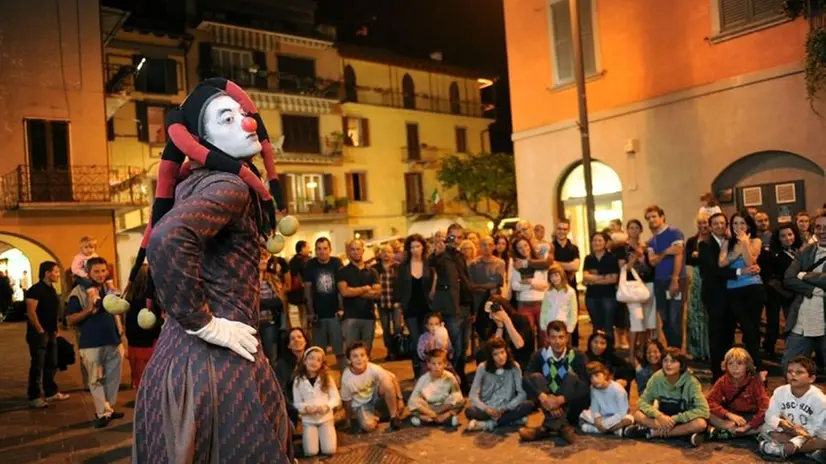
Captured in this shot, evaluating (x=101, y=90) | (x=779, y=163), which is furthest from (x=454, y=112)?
(x=779, y=163)

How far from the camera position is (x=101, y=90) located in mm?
20391

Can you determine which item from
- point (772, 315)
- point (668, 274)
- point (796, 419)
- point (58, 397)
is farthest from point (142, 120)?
point (796, 419)

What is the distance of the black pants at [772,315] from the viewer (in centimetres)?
849

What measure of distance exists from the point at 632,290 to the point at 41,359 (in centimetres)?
698

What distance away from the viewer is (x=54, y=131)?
19.7m

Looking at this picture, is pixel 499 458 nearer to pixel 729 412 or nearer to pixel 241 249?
pixel 729 412

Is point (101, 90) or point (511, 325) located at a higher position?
point (101, 90)

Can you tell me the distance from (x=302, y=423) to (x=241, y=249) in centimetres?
426

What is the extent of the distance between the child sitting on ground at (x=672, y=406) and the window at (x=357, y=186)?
99.6ft

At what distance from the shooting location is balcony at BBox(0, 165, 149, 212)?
19.1 meters

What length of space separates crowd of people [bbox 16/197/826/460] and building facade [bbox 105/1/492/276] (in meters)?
21.7

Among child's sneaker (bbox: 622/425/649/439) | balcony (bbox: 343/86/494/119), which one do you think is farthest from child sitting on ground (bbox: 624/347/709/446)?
balcony (bbox: 343/86/494/119)

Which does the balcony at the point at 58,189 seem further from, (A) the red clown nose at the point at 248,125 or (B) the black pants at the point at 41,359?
(A) the red clown nose at the point at 248,125

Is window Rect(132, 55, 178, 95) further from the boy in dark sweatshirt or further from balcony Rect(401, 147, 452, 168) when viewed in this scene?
the boy in dark sweatshirt
